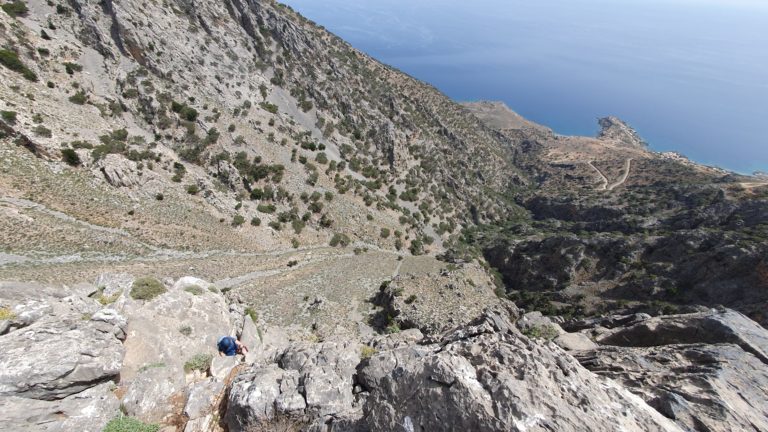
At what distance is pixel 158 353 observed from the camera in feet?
45.6

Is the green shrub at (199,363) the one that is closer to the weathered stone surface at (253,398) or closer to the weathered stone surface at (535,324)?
the weathered stone surface at (253,398)

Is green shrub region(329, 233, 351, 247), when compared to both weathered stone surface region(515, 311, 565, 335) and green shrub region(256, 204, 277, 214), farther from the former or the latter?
weathered stone surface region(515, 311, 565, 335)

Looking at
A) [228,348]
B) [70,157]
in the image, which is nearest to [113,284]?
[228,348]

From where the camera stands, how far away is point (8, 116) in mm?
31375

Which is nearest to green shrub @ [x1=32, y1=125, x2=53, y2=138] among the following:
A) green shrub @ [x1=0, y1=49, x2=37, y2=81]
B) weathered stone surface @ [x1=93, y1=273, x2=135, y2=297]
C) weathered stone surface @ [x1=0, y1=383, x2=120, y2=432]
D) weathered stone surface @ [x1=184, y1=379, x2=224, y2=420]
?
green shrub @ [x1=0, y1=49, x2=37, y2=81]

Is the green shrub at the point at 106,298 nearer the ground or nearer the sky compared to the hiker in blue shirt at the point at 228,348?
nearer the ground

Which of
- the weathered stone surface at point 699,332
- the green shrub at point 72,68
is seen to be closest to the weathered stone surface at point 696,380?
the weathered stone surface at point 699,332

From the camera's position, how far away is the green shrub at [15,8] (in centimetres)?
4231

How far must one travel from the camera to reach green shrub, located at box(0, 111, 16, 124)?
3123 cm

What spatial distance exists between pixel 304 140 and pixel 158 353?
53.1 meters

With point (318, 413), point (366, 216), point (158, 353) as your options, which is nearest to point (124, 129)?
point (366, 216)

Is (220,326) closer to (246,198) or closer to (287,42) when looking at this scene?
(246,198)

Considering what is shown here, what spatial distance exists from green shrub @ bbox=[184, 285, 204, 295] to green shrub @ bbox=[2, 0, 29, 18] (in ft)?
165

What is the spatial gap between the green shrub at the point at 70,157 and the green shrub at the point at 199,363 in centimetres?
3209
